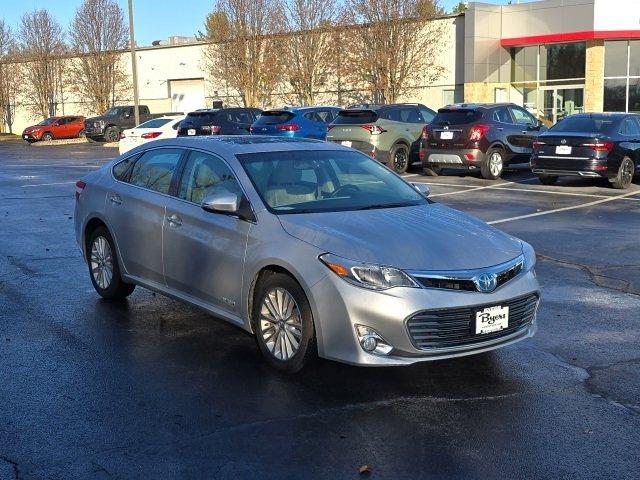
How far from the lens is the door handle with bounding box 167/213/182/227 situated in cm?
645

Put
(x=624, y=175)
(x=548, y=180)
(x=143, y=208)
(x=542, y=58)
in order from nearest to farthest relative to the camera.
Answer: (x=143, y=208), (x=624, y=175), (x=548, y=180), (x=542, y=58)

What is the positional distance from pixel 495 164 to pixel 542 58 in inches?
843

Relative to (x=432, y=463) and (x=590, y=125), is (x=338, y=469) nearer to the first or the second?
(x=432, y=463)

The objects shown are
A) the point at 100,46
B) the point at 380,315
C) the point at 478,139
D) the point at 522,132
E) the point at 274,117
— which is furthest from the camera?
the point at 100,46

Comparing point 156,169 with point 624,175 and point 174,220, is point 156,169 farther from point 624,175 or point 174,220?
point 624,175

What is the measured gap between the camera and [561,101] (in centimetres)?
3809

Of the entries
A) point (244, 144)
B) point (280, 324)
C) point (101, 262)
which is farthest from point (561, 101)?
Answer: point (280, 324)

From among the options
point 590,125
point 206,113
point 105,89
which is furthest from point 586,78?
point 105,89

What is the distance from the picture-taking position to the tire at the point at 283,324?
534 centimetres

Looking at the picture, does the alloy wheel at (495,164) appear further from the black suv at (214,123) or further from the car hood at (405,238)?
the car hood at (405,238)

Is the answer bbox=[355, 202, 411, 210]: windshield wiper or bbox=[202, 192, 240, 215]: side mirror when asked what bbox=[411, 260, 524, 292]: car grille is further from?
bbox=[202, 192, 240, 215]: side mirror

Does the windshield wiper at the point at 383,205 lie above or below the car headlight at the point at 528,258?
above

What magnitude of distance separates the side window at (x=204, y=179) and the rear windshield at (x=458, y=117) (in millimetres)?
13017

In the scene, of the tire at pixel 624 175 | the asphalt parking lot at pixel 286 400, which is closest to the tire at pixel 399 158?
the tire at pixel 624 175
